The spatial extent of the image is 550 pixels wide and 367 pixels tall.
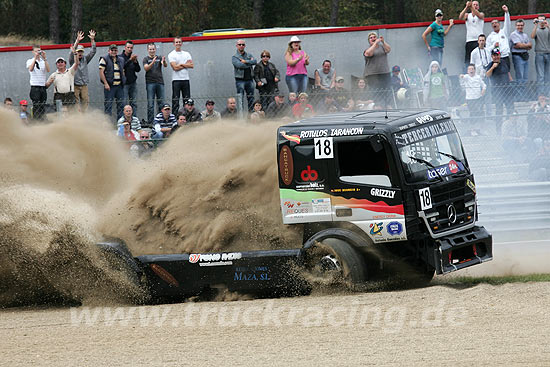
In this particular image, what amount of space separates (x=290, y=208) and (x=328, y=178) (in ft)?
1.88

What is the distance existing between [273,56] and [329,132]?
8236mm

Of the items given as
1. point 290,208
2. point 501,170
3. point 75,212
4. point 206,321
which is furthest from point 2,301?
point 501,170

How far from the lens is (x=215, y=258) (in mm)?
9852

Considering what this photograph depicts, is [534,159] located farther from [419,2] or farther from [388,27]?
[419,2]

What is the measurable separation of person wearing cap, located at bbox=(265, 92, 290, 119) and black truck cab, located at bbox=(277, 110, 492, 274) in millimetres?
4451

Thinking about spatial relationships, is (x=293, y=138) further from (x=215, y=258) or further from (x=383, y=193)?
(x=215, y=258)

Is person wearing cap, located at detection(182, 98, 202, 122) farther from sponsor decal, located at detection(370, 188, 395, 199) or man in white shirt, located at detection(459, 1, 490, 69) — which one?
man in white shirt, located at detection(459, 1, 490, 69)

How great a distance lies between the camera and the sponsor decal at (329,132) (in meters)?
9.41

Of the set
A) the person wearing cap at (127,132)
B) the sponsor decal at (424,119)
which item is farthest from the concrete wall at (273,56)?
the sponsor decal at (424,119)

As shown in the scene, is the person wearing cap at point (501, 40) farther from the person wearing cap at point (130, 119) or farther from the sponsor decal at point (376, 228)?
the sponsor decal at point (376, 228)

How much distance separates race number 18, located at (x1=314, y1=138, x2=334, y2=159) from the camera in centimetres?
948

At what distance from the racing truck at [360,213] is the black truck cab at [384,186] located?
0.4 inches

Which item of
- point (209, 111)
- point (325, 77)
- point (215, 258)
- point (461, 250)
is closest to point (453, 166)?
point (461, 250)

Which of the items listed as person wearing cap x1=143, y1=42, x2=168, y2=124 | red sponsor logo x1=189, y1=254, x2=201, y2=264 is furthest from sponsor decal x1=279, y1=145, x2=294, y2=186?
person wearing cap x1=143, y1=42, x2=168, y2=124
